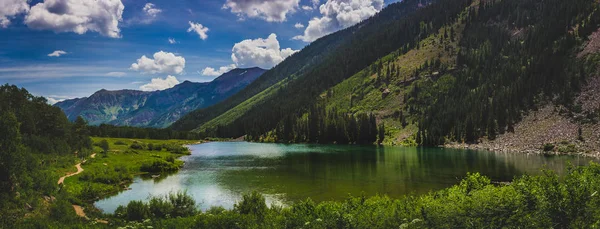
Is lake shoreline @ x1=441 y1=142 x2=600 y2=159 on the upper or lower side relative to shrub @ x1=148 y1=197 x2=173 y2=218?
upper

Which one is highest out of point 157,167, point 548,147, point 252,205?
point 548,147

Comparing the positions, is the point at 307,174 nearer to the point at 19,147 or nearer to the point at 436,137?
the point at 19,147

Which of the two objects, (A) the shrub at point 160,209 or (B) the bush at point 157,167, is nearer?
(A) the shrub at point 160,209

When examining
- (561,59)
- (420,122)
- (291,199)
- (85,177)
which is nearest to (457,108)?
(420,122)

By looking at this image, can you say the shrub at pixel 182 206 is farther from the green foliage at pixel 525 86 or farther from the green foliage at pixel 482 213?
the green foliage at pixel 525 86

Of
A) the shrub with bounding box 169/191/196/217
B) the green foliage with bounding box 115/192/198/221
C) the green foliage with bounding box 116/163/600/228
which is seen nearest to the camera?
the green foliage with bounding box 116/163/600/228

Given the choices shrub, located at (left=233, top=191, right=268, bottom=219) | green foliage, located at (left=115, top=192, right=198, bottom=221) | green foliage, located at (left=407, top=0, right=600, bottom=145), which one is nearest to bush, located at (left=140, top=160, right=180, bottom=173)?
green foliage, located at (left=115, top=192, right=198, bottom=221)

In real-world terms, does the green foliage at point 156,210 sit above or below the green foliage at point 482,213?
below

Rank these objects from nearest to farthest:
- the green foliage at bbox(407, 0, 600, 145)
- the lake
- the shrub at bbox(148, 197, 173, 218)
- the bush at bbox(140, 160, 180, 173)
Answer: the shrub at bbox(148, 197, 173, 218) < the lake < the bush at bbox(140, 160, 180, 173) < the green foliage at bbox(407, 0, 600, 145)

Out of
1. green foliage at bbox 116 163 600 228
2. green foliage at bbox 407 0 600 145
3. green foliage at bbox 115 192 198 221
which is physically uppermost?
green foliage at bbox 407 0 600 145

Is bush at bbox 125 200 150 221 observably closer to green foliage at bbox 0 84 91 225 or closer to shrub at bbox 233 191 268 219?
green foliage at bbox 0 84 91 225

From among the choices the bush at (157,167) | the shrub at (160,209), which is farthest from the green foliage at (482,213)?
the bush at (157,167)

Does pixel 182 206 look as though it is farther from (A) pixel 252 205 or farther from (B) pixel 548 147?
(B) pixel 548 147

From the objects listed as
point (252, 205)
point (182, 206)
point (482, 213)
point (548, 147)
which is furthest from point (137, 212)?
point (548, 147)
